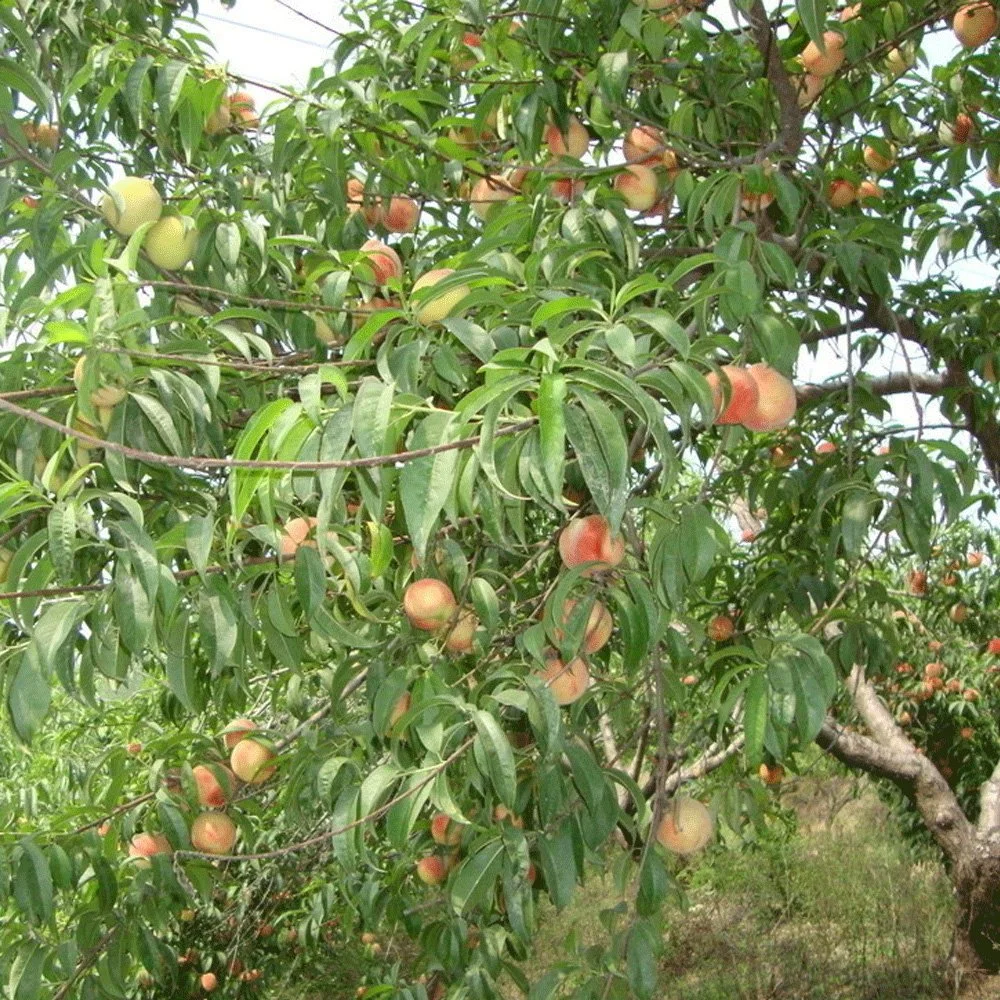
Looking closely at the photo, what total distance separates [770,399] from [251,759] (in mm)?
1011

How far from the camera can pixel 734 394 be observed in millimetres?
1197

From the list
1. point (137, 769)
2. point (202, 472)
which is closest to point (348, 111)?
point (202, 472)

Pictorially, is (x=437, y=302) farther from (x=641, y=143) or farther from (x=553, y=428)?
(x=641, y=143)

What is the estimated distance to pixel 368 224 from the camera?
69.8 inches

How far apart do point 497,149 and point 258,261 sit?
20.9 inches

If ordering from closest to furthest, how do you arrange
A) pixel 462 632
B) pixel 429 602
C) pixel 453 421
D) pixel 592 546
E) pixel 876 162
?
pixel 453 421 < pixel 592 546 < pixel 429 602 < pixel 462 632 < pixel 876 162

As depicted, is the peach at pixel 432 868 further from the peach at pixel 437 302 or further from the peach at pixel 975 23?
the peach at pixel 975 23

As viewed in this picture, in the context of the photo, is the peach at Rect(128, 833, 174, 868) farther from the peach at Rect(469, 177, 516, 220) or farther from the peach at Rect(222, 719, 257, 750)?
the peach at Rect(469, 177, 516, 220)

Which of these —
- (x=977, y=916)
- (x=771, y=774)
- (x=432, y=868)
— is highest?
(x=432, y=868)

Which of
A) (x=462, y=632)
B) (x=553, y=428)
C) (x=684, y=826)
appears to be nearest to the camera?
(x=553, y=428)

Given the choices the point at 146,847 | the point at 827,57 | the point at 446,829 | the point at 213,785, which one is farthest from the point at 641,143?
the point at 146,847

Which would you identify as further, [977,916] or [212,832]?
[977,916]

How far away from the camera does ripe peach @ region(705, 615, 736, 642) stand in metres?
2.17

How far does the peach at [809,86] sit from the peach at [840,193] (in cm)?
15
